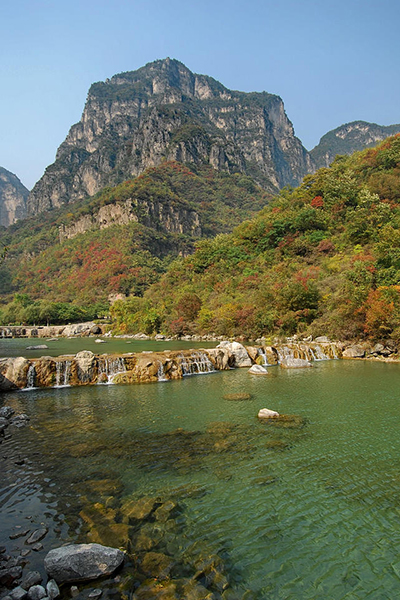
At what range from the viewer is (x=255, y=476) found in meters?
7.32

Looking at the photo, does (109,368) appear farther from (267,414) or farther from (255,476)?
(255,476)

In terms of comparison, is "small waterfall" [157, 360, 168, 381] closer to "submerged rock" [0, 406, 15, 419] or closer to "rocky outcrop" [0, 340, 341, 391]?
"rocky outcrop" [0, 340, 341, 391]

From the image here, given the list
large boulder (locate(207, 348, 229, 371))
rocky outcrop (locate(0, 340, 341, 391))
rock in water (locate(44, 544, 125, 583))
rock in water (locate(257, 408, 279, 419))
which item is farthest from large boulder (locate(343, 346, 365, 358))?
rock in water (locate(44, 544, 125, 583))

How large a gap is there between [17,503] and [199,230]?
11991 cm

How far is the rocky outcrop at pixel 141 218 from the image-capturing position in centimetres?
10719

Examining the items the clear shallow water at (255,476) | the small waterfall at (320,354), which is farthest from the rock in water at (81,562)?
the small waterfall at (320,354)

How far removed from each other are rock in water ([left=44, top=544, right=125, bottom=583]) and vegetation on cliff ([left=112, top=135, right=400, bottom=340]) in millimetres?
24161

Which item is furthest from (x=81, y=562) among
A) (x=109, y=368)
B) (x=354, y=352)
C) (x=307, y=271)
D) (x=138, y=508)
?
(x=307, y=271)

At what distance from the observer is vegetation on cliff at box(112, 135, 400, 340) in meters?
27.5

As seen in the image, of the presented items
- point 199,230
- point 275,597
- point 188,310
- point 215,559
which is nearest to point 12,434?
point 215,559

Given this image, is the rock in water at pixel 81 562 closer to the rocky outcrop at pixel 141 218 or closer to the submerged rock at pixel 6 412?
the submerged rock at pixel 6 412

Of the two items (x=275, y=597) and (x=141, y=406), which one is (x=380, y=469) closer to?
(x=275, y=597)

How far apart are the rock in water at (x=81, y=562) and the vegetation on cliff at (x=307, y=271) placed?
24161 mm

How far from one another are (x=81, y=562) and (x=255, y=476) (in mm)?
3985
